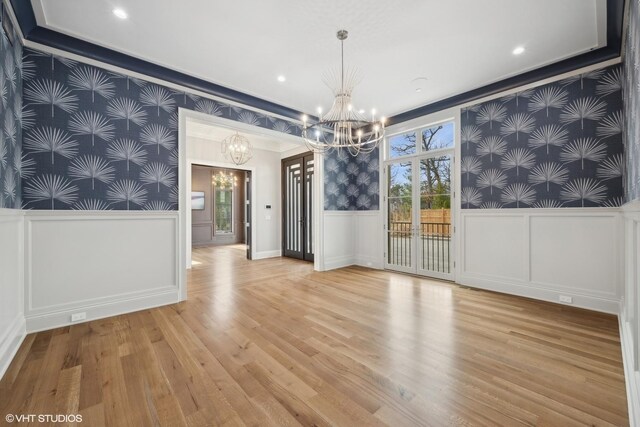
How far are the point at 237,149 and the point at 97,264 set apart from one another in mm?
3765

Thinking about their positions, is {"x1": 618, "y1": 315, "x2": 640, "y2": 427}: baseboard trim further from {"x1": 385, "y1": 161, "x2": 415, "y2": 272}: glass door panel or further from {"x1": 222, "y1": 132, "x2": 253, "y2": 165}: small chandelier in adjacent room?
Answer: {"x1": 222, "y1": 132, "x2": 253, "y2": 165}: small chandelier in adjacent room

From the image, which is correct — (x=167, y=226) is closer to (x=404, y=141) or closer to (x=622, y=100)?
(x=404, y=141)

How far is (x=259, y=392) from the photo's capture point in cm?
177

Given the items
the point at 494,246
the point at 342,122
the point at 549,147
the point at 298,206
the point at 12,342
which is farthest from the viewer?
the point at 298,206

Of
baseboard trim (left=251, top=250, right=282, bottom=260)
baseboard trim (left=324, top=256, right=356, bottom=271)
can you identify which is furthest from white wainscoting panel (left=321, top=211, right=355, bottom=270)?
baseboard trim (left=251, top=250, right=282, bottom=260)

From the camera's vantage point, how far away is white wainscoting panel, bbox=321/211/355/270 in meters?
5.56

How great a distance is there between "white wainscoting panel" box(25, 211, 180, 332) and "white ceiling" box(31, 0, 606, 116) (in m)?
1.94

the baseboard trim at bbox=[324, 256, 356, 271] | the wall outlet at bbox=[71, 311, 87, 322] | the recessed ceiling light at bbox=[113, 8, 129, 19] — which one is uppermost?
the recessed ceiling light at bbox=[113, 8, 129, 19]

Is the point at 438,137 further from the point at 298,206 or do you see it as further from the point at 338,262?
the point at 298,206

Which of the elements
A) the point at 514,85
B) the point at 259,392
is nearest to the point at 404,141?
the point at 514,85

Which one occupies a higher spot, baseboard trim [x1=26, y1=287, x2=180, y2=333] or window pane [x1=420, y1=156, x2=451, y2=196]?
window pane [x1=420, y1=156, x2=451, y2=196]

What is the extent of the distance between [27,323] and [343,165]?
5160 millimetres

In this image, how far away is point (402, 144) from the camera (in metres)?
5.29

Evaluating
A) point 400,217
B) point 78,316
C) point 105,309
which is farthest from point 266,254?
point 78,316
